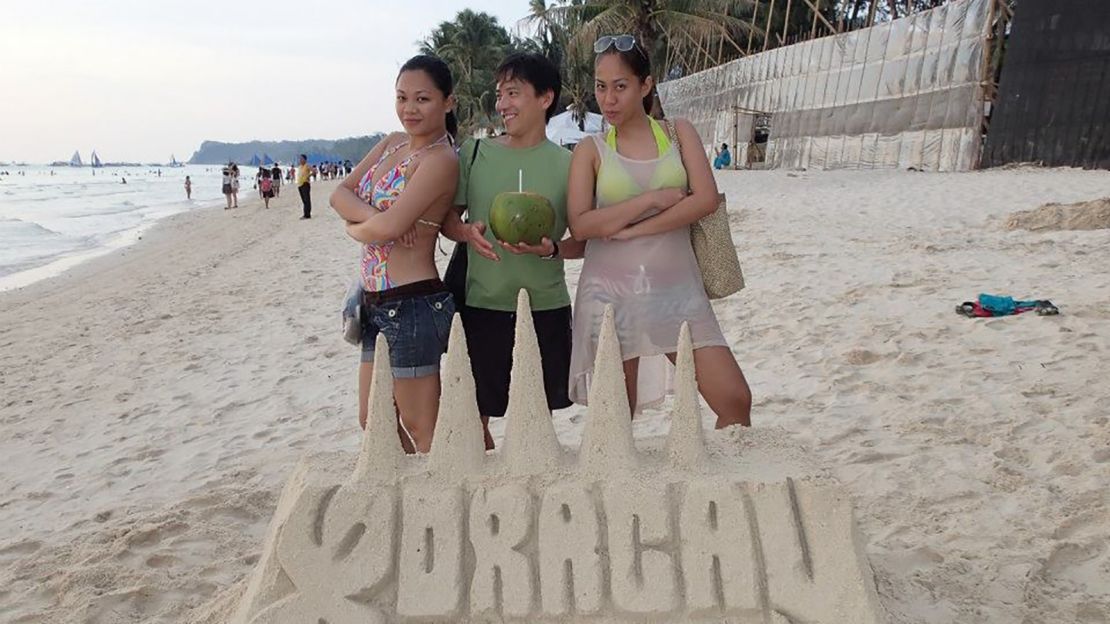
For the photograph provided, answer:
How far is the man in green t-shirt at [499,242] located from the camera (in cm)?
271

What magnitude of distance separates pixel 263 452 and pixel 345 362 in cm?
191

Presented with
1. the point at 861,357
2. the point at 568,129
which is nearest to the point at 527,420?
the point at 861,357

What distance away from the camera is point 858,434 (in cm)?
406

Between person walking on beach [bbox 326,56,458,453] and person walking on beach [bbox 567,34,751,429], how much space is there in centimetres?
47

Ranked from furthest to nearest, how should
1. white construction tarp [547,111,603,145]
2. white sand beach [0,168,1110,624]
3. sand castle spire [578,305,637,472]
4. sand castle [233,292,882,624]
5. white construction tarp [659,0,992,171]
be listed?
1. white construction tarp [547,111,603,145]
2. white construction tarp [659,0,992,171]
3. white sand beach [0,168,1110,624]
4. sand castle spire [578,305,637,472]
5. sand castle [233,292,882,624]

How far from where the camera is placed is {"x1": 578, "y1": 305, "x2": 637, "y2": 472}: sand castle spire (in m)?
2.28

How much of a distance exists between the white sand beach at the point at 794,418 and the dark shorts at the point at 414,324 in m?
1.03

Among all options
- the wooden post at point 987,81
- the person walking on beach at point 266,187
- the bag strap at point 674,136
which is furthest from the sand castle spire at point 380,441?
the person walking on beach at point 266,187

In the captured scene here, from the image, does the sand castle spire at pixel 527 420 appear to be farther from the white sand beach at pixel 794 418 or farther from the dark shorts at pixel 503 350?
the white sand beach at pixel 794 418

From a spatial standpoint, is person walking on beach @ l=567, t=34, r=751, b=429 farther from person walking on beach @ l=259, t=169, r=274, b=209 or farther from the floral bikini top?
person walking on beach @ l=259, t=169, r=274, b=209

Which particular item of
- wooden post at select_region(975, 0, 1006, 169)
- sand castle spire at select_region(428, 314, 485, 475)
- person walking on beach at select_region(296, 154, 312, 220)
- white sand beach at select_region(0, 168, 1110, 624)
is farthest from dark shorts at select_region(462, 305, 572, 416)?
wooden post at select_region(975, 0, 1006, 169)

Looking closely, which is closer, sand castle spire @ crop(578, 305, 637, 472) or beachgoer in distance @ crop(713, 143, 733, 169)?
sand castle spire @ crop(578, 305, 637, 472)

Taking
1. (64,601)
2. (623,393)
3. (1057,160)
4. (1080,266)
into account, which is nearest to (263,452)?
Answer: (64,601)

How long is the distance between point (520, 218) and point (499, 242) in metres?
0.21
